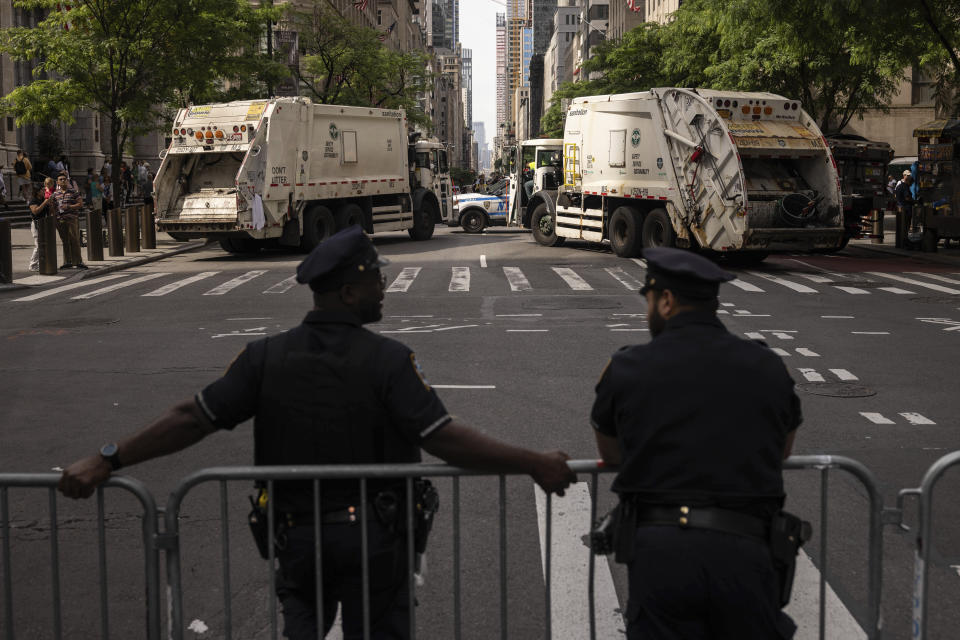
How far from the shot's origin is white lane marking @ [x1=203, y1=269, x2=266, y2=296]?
1823 cm

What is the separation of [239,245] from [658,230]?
1031cm

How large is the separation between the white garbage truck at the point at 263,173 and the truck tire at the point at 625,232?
6.65 m

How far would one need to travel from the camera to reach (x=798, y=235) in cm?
2067

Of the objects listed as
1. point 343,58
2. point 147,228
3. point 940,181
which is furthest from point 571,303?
point 343,58

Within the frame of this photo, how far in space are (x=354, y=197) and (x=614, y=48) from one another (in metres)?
30.3

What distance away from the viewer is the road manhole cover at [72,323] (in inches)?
569

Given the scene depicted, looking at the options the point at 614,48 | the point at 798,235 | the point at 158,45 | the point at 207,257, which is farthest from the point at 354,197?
the point at 614,48

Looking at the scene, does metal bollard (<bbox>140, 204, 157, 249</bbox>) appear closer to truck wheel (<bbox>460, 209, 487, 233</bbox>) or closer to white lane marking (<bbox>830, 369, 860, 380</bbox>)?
truck wheel (<bbox>460, 209, 487, 233</bbox>)

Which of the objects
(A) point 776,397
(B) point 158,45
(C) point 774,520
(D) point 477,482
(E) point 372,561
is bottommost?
(D) point 477,482

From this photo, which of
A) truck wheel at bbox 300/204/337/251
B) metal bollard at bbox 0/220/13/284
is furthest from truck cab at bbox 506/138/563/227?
metal bollard at bbox 0/220/13/284

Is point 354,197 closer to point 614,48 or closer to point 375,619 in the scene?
point 375,619

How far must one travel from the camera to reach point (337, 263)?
3420mm

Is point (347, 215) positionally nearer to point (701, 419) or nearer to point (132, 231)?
point (132, 231)

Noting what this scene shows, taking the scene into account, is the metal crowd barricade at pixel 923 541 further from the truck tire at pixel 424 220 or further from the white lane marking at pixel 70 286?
the truck tire at pixel 424 220
